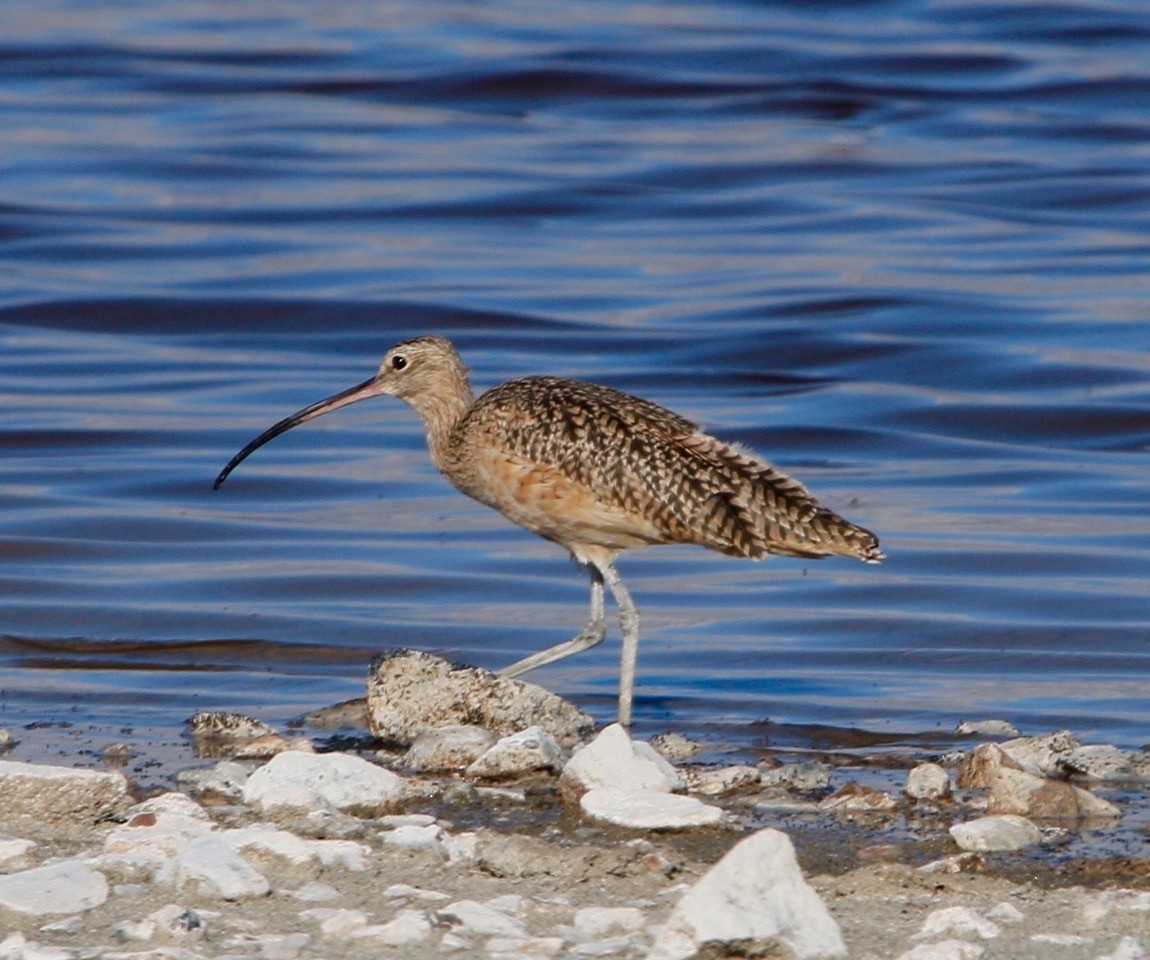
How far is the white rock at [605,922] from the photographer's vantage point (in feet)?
18.3

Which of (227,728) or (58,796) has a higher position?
(58,796)

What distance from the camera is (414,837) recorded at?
6.31 m

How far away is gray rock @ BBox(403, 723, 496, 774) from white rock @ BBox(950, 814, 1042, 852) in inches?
69.7

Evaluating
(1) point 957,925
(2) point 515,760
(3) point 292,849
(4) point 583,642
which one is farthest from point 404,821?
(4) point 583,642

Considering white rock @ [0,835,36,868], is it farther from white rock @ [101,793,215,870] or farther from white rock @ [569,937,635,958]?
white rock @ [569,937,635,958]

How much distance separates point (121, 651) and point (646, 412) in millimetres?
2712

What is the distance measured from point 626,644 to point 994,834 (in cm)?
303

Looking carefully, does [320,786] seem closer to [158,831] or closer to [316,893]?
[158,831]

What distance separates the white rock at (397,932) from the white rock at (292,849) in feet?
1.90

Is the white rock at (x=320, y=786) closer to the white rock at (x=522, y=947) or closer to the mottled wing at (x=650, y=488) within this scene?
the white rock at (x=522, y=947)

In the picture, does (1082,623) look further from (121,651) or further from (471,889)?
(471,889)

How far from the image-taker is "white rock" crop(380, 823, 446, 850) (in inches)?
247

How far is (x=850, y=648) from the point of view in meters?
11.2

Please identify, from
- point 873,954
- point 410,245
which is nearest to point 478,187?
point 410,245
